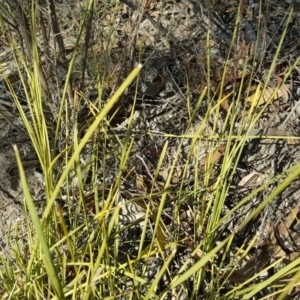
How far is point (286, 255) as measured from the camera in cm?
125

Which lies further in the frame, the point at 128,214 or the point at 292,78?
the point at 292,78

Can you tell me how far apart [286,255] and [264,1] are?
98cm

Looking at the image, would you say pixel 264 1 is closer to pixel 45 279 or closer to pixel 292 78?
pixel 292 78

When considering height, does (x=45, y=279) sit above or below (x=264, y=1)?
below

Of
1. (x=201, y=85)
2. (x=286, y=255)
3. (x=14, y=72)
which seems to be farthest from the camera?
(x=14, y=72)

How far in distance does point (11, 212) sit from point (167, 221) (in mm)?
441

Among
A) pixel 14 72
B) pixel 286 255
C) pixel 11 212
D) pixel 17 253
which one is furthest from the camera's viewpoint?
pixel 14 72

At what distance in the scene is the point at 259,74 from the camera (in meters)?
1.61

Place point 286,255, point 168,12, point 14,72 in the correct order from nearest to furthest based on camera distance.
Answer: point 286,255 → point 14,72 → point 168,12

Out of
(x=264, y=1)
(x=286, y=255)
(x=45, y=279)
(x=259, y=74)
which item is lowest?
(x=286, y=255)

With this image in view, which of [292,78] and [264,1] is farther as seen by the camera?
[264,1]

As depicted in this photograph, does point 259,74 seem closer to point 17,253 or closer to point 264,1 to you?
point 264,1

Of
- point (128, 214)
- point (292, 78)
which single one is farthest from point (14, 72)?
point (292, 78)

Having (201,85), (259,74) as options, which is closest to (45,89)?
(201,85)
